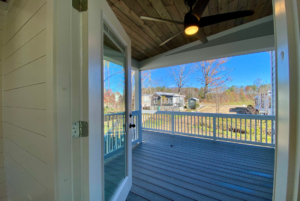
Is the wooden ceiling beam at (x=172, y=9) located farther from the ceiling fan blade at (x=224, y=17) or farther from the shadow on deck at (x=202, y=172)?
the shadow on deck at (x=202, y=172)

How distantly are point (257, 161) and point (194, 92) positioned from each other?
293 cm

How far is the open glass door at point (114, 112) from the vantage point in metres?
1.12

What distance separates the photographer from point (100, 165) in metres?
0.89

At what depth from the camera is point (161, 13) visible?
192 cm

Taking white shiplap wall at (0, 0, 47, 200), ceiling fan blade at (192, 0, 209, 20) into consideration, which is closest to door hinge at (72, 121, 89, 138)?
white shiplap wall at (0, 0, 47, 200)

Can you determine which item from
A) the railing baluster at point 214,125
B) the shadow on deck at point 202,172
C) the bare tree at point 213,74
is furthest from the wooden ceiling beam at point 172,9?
the bare tree at point 213,74

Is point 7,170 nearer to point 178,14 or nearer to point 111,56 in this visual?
point 111,56

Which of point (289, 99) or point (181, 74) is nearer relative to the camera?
point (289, 99)

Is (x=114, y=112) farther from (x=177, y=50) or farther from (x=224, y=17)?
(x=177, y=50)

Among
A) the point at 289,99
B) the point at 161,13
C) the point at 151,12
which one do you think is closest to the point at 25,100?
the point at 289,99

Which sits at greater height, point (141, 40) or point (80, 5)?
point (141, 40)

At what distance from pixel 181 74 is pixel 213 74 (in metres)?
1.30

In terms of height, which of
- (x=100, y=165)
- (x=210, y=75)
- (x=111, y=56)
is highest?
(x=210, y=75)

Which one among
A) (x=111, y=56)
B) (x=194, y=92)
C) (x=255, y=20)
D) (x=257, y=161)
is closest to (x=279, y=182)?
(x=111, y=56)
